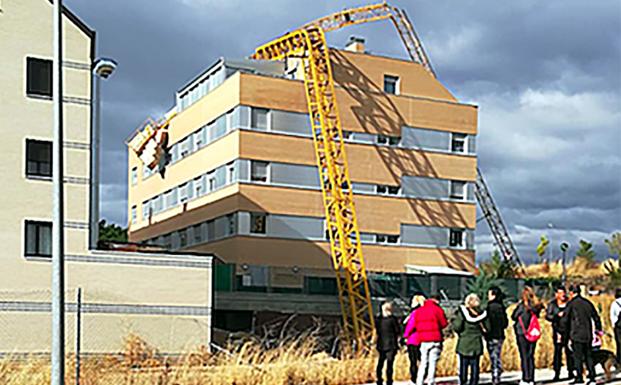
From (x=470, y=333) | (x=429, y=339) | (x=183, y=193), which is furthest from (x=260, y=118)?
(x=470, y=333)

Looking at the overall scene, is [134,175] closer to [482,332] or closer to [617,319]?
[617,319]

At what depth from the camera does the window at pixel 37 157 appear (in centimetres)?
3166

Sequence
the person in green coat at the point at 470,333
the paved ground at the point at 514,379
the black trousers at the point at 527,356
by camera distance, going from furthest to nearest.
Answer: the paved ground at the point at 514,379 → the black trousers at the point at 527,356 → the person in green coat at the point at 470,333

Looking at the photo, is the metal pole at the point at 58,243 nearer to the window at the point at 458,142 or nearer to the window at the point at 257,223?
the window at the point at 257,223

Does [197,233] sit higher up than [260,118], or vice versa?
[260,118]

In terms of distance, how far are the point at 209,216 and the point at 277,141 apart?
6.23 m

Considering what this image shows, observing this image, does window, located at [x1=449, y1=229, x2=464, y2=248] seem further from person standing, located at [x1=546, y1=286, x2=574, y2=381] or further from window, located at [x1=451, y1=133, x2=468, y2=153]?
person standing, located at [x1=546, y1=286, x2=574, y2=381]

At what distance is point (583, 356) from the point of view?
17.8 metres

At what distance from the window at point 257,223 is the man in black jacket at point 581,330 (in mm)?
35242

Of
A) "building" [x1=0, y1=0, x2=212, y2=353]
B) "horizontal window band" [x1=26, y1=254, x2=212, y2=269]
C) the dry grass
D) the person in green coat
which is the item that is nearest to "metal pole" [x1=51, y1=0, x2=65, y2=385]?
the dry grass

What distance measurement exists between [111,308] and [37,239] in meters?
3.41

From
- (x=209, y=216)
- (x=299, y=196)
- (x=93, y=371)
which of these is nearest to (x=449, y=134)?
(x=299, y=196)

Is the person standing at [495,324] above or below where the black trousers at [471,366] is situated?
above

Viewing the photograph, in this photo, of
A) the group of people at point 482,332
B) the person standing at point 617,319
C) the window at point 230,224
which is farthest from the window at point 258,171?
the person standing at point 617,319
